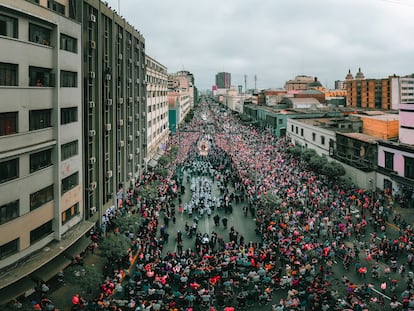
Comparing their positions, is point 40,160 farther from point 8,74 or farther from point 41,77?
point 8,74

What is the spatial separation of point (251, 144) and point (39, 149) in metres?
59.3

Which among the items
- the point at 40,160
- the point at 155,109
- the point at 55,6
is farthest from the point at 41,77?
the point at 155,109

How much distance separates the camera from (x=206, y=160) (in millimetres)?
61500

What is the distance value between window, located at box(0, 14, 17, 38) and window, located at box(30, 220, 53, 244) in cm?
883

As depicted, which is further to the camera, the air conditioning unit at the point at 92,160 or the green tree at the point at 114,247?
Answer: the air conditioning unit at the point at 92,160

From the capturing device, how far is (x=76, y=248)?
23250 millimetres

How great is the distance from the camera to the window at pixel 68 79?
23.2 meters

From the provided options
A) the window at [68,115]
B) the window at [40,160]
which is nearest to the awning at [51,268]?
the window at [40,160]

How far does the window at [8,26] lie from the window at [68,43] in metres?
4.49

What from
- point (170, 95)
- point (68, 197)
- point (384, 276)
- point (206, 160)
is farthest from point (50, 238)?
point (170, 95)

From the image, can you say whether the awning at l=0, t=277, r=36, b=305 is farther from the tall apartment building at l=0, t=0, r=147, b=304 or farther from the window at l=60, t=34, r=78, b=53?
the window at l=60, t=34, r=78, b=53

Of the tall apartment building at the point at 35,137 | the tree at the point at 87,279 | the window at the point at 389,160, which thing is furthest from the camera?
the window at the point at 389,160

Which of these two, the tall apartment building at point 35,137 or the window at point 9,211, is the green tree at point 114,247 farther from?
the window at point 9,211

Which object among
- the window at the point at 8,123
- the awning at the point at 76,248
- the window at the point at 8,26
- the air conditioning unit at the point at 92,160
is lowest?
the awning at the point at 76,248
